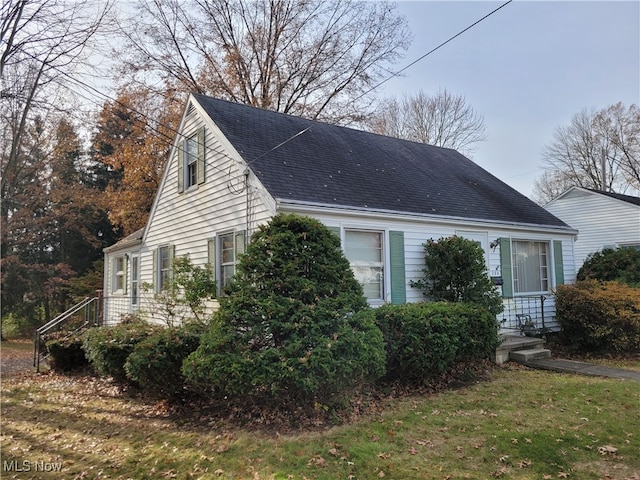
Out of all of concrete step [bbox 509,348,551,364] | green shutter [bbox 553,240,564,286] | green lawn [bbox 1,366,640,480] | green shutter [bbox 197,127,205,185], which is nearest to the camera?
green lawn [bbox 1,366,640,480]

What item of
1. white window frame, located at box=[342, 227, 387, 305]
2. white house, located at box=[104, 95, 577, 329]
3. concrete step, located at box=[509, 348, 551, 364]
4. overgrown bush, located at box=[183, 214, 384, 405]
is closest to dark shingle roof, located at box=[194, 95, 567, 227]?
white house, located at box=[104, 95, 577, 329]

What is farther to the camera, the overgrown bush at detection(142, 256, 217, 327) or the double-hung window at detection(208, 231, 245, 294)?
the double-hung window at detection(208, 231, 245, 294)

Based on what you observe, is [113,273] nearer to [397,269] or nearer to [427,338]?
[397,269]

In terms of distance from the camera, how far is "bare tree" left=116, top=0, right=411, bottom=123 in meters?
18.9

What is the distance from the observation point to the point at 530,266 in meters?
11.3

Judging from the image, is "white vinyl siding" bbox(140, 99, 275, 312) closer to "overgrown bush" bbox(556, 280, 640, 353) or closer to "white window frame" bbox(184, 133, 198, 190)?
"white window frame" bbox(184, 133, 198, 190)

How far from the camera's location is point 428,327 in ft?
21.7

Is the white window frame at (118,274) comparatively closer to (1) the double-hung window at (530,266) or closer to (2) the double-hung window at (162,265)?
(2) the double-hung window at (162,265)

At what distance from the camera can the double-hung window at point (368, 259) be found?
27.2ft

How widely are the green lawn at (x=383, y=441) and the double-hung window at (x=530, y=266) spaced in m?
4.54

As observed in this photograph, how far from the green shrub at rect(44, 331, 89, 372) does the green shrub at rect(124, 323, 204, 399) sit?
4.79 metres

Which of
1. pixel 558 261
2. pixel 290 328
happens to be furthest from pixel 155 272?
pixel 558 261

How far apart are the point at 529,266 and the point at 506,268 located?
127cm

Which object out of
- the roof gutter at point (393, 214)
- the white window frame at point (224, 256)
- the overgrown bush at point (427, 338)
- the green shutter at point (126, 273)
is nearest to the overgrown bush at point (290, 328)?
the overgrown bush at point (427, 338)
